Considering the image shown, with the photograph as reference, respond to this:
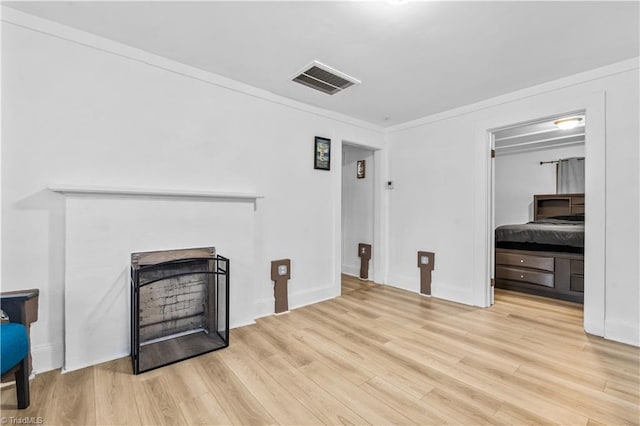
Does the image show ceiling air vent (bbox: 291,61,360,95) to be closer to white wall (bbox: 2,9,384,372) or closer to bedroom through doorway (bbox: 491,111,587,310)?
white wall (bbox: 2,9,384,372)

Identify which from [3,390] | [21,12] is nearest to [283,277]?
[3,390]

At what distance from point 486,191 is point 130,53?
3.66m

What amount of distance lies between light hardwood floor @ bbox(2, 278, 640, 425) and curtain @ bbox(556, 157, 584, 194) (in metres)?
4.24

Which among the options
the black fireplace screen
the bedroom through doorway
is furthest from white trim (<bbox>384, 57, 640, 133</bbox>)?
the black fireplace screen

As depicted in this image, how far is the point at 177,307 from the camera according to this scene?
2.48m

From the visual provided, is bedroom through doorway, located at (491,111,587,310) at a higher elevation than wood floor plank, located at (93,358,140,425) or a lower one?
higher

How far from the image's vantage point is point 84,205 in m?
2.00

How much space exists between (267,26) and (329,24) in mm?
426

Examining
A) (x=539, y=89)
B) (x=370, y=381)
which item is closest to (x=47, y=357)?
(x=370, y=381)

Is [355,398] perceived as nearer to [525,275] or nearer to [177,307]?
[177,307]

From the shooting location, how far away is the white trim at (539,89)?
245cm

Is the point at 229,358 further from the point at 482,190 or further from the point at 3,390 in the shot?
the point at 482,190

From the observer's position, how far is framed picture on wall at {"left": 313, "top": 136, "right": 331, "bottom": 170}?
3.47 metres

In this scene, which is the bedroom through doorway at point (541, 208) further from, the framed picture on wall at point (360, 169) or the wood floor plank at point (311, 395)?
the wood floor plank at point (311, 395)
